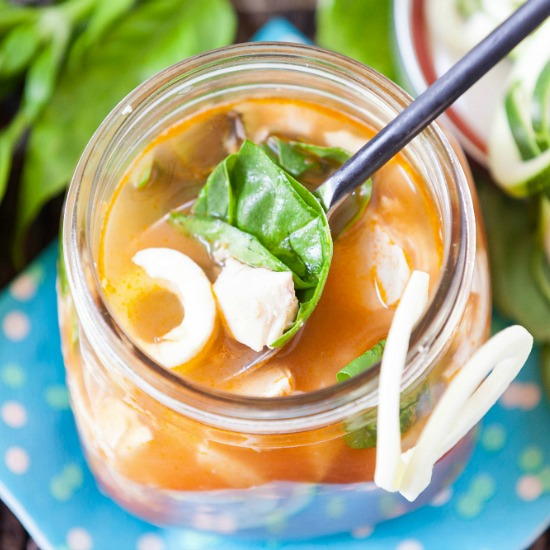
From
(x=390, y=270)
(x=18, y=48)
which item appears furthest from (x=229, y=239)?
(x=18, y=48)

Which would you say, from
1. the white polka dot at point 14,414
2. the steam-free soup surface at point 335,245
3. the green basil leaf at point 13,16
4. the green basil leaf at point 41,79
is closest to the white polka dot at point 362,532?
the steam-free soup surface at point 335,245

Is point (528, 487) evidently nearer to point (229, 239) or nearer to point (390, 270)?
point (390, 270)

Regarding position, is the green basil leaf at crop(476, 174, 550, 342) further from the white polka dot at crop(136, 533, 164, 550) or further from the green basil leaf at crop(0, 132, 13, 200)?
the green basil leaf at crop(0, 132, 13, 200)

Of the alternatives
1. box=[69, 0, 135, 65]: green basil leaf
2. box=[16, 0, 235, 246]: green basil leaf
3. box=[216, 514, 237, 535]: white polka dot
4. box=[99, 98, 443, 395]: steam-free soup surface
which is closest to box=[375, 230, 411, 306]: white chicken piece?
box=[99, 98, 443, 395]: steam-free soup surface

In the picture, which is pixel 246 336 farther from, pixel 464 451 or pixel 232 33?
pixel 232 33

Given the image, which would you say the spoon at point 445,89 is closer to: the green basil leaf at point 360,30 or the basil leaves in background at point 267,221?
the basil leaves in background at point 267,221

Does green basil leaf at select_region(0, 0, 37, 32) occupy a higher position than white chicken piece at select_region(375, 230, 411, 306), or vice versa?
green basil leaf at select_region(0, 0, 37, 32)
